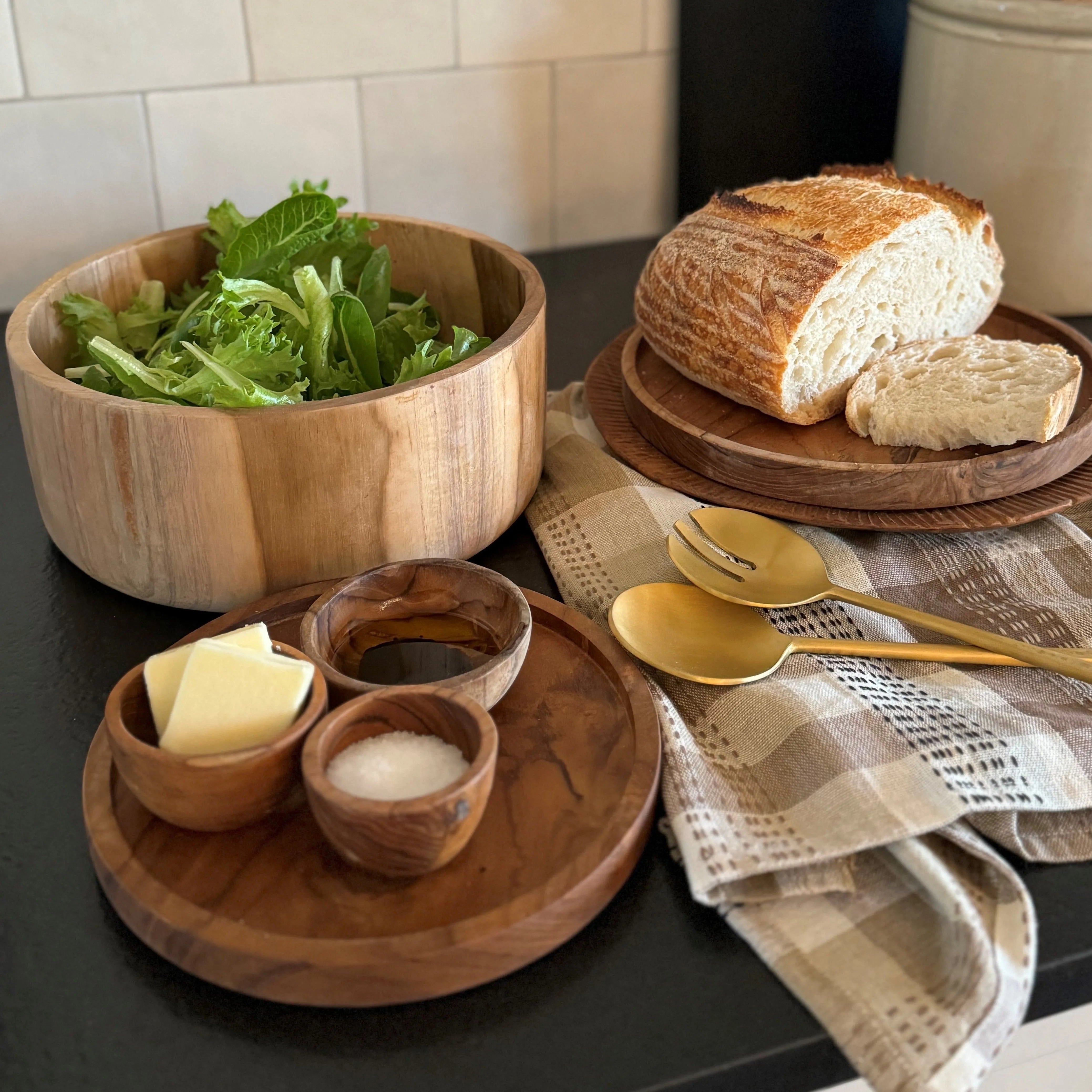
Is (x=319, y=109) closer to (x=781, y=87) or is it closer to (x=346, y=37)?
(x=346, y=37)

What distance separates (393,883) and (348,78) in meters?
1.01

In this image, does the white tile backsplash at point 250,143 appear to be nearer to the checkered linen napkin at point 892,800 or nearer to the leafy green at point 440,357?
the leafy green at point 440,357

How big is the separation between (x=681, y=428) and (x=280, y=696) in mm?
470

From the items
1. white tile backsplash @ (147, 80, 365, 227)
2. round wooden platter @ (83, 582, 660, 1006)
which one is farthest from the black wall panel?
round wooden platter @ (83, 582, 660, 1006)

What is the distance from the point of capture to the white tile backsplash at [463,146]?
1323mm

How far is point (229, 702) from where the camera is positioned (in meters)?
0.58

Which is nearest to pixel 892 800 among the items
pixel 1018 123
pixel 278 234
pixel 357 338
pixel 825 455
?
pixel 825 455

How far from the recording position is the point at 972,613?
0.81 meters

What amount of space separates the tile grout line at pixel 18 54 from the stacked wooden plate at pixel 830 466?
2.32ft

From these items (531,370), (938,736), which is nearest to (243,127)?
(531,370)

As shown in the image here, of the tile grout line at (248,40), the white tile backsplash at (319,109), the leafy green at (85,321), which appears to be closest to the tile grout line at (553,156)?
the white tile backsplash at (319,109)

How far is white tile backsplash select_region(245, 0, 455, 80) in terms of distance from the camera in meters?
1.23

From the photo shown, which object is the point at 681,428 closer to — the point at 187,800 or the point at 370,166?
the point at 187,800

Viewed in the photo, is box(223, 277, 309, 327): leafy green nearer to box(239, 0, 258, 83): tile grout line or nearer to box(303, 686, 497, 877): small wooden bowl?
box(303, 686, 497, 877): small wooden bowl
